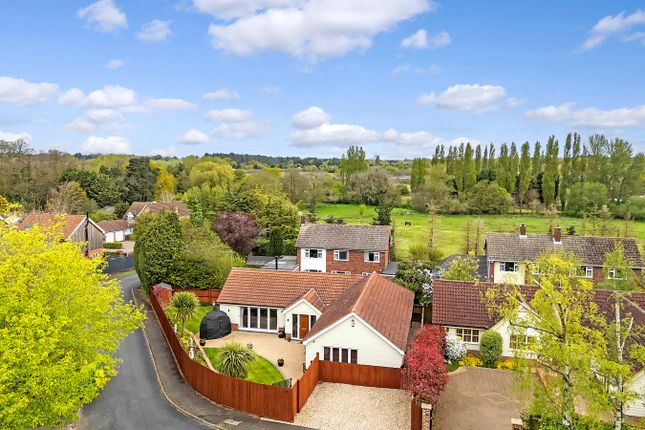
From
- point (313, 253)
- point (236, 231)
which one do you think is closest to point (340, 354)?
point (313, 253)

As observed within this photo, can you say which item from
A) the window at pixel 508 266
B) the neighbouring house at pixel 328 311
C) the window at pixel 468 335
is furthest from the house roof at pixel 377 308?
the window at pixel 508 266

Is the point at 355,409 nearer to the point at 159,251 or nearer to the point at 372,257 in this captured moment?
the point at 159,251

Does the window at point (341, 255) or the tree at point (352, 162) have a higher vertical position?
the tree at point (352, 162)

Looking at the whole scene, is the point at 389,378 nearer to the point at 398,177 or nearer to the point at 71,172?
the point at 71,172

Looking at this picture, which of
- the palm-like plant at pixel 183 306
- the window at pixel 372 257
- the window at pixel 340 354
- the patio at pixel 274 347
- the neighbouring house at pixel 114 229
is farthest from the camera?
the neighbouring house at pixel 114 229

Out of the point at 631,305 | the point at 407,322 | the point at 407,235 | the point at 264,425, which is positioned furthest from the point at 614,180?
the point at 264,425

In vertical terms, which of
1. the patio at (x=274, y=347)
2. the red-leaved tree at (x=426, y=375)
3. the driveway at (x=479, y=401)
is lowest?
the driveway at (x=479, y=401)

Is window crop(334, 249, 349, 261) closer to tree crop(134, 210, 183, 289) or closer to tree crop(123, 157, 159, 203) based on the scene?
tree crop(134, 210, 183, 289)

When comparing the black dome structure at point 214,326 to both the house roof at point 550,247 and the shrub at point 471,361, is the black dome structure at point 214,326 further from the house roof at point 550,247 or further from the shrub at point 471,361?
the house roof at point 550,247
